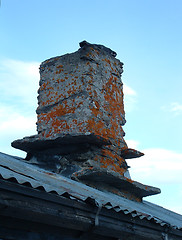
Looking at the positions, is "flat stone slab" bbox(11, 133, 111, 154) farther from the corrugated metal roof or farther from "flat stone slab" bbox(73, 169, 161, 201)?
the corrugated metal roof

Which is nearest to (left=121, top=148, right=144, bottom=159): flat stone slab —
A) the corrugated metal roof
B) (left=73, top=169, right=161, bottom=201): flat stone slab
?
(left=73, top=169, right=161, bottom=201): flat stone slab

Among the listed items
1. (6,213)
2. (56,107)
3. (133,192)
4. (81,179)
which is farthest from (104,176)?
(6,213)

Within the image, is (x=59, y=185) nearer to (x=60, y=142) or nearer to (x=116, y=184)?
(x=60, y=142)

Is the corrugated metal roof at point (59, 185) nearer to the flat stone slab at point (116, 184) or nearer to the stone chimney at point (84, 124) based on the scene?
the flat stone slab at point (116, 184)

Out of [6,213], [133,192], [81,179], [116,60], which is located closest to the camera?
[6,213]

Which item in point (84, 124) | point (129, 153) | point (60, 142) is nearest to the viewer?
point (60, 142)

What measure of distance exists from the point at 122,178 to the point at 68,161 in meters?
0.75

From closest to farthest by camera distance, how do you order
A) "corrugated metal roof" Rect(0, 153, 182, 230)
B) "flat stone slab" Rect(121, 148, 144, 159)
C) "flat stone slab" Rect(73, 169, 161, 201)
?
"corrugated metal roof" Rect(0, 153, 182, 230) < "flat stone slab" Rect(73, 169, 161, 201) < "flat stone slab" Rect(121, 148, 144, 159)

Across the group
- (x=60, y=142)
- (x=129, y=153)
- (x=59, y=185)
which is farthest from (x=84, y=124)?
(x=59, y=185)

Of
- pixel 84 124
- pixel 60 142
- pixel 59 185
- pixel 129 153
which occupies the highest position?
pixel 84 124

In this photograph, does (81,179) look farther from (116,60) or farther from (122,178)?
(116,60)

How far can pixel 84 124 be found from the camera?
5.23 meters

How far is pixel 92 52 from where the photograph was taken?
5.91 m

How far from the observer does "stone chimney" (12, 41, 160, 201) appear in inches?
198
